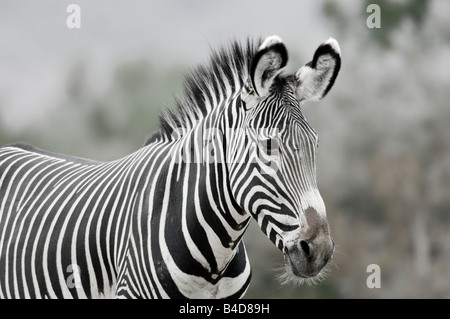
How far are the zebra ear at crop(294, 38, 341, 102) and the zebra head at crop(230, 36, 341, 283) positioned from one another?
0.01 meters

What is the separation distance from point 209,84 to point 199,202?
2.92 feet

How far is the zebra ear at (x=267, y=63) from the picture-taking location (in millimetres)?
4141

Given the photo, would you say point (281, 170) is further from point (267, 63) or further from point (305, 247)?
point (267, 63)

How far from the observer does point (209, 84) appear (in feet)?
16.2

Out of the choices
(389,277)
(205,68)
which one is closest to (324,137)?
(389,277)

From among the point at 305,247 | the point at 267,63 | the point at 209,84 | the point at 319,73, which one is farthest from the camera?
the point at 209,84

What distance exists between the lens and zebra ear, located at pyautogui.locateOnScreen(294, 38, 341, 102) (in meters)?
4.44

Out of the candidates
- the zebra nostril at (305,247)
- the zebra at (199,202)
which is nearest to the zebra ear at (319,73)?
the zebra at (199,202)

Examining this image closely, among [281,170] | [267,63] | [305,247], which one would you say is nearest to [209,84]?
[267,63]

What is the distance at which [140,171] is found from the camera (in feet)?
16.1

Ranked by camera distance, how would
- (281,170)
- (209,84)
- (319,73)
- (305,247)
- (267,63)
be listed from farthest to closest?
(209,84) < (319,73) < (267,63) < (281,170) < (305,247)

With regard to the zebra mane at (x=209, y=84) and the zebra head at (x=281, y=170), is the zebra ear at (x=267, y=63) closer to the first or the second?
the zebra head at (x=281, y=170)

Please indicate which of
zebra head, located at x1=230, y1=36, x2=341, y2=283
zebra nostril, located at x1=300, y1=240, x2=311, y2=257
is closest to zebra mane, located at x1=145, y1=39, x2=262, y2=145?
zebra head, located at x1=230, y1=36, x2=341, y2=283
